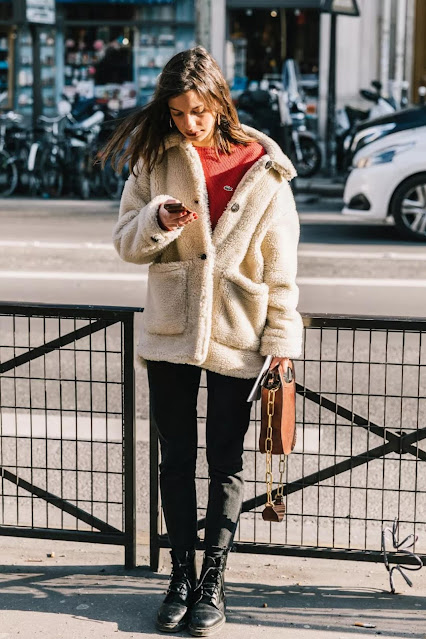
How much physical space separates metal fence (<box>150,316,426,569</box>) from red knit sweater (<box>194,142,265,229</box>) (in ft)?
2.04

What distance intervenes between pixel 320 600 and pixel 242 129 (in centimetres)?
167

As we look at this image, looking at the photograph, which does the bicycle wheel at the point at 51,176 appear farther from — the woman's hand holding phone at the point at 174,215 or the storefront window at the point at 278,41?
the woman's hand holding phone at the point at 174,215

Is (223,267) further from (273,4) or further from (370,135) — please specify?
(273,4)

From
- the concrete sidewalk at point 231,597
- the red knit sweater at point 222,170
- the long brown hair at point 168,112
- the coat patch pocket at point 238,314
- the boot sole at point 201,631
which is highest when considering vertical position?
the long brown hair at point 168,112

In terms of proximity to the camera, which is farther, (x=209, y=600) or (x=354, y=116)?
(x=354, y=116)

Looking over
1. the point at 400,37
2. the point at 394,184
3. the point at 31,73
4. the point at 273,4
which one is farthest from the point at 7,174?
the point at 400,37

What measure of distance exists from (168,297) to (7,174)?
560 inches

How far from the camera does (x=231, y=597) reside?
13.0 feet

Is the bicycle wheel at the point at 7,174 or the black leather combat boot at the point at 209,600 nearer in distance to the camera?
the black leather combat boot at the point at 209,600

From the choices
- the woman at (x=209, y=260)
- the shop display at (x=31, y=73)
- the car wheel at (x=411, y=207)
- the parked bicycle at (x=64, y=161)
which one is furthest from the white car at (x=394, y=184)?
the shop display at (x=31, y=73)

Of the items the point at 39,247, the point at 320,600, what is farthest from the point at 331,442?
the point at 39,247

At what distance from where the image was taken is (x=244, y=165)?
3594 mm

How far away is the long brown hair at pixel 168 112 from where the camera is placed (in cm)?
342

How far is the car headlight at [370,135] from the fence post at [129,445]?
A: 386 inches
